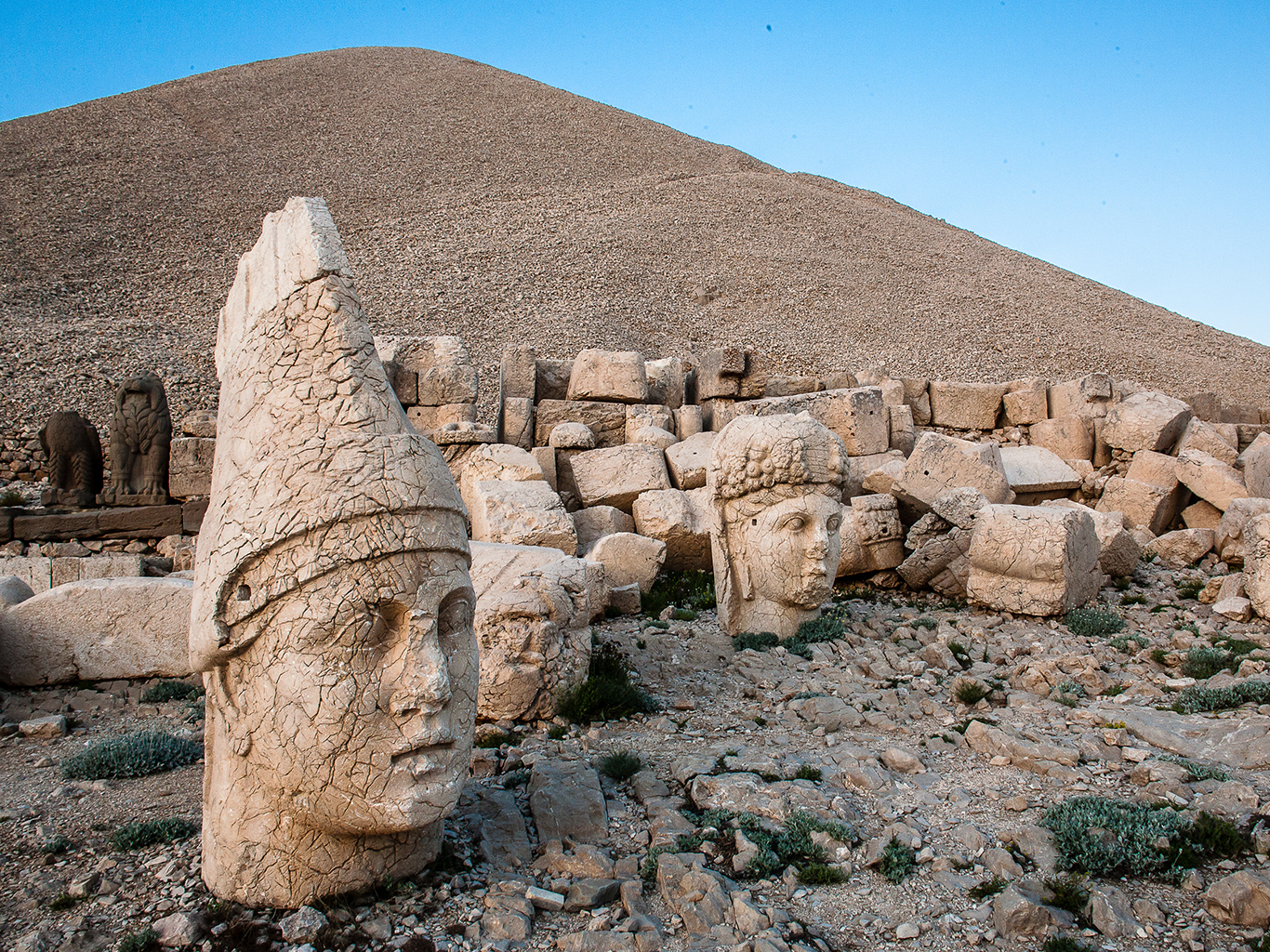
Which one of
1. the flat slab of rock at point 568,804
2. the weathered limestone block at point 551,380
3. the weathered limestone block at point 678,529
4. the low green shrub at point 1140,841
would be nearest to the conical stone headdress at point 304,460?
the flat slab of rock at point 568,804

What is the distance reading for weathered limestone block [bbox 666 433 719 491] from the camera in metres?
9.39

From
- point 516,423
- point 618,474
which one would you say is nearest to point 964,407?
point 618,474

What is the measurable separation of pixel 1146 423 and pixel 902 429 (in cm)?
290

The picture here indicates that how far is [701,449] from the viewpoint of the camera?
31.7ft

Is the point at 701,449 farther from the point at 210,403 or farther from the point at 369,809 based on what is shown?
the point at 210,403

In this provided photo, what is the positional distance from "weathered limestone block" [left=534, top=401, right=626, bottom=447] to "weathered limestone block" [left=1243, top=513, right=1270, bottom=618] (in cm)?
614

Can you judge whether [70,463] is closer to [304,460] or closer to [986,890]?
[304,460]

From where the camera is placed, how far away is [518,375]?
1063cm

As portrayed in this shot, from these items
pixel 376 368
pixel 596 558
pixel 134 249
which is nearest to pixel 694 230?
pixel 134 249

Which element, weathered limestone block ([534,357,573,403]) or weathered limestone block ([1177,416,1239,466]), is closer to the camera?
weathered limestone block ([1177,416,1239,466])

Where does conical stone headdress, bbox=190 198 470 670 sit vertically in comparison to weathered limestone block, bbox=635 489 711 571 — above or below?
above

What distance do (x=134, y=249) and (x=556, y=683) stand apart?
27.3 m

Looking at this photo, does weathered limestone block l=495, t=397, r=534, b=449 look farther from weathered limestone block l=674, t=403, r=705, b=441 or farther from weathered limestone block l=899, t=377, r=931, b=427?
weathered limestone block l=899, t=377, r=931, b=427

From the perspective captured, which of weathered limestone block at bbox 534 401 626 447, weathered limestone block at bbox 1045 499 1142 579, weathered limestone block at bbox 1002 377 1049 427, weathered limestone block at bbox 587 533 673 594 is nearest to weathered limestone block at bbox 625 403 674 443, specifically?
weathered limestone block at bbox 534 401 626 447
